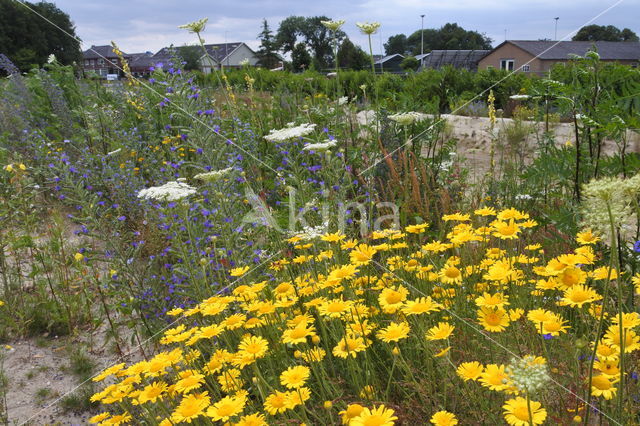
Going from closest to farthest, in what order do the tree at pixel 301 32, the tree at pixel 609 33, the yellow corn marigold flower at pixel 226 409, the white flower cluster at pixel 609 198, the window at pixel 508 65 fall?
the white flower cluster at pixel 609 198, the yellow corn marigold flower at pixel 226 409, the tree at pixel 609 33, the tree at pixel 301 32, the window at pixel 508 65

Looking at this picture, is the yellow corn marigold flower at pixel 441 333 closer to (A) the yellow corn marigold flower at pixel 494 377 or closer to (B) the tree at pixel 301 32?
(A) the yellow corn marigold flower at pixel 494 377

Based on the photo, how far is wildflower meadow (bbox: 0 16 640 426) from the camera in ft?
4.97

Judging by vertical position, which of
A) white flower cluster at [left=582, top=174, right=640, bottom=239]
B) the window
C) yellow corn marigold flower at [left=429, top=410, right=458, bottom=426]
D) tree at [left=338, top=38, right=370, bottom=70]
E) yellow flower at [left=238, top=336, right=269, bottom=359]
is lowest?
yellow corn marigold flower at [left=429, top=410, right=458, bottom=426]

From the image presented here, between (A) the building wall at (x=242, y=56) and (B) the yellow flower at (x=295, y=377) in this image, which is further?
(A) the building wall at (x=242, y=56)

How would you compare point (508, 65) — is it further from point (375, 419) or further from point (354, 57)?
point (375, 419)

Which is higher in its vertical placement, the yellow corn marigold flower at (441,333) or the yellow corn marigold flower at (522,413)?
the yellow corn marigold flower at (441,333)

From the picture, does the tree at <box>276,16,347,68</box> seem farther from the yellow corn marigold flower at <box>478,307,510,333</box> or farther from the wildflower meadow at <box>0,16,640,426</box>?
the yellow corn marigold flower at <box>478,307,510,333</box>

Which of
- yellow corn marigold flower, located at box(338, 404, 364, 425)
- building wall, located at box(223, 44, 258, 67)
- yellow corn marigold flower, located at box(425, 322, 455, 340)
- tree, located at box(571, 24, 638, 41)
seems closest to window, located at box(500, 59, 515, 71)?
building wall, located at box(223, 44, 258, 67)

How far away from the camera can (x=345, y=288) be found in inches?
82.0

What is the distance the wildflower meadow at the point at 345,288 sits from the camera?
151 cm

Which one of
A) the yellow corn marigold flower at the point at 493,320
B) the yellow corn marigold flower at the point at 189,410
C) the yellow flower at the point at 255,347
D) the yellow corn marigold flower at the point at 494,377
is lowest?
the yellow corn marigold flower at the point at 189,410

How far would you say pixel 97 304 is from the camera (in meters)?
4.08

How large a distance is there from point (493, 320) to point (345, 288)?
0.70m

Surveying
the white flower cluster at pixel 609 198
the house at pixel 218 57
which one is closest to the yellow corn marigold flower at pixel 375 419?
the white flower cluster at pixel 609 198
